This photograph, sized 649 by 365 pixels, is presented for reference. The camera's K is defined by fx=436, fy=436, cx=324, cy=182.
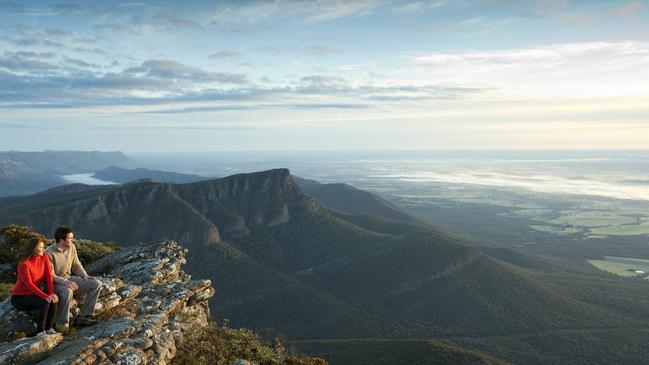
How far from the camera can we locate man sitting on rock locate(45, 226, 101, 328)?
53.6 ft

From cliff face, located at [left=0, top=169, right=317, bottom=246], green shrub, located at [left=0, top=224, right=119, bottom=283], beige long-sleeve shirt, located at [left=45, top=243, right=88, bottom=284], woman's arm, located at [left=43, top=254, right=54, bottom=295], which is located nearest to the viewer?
woman's arm, located at [left=43, top=254, right=54, bottom=295]

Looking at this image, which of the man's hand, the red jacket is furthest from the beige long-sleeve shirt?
the red jacket

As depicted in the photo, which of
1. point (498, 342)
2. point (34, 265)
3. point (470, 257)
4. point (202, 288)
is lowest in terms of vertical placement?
point (498, 342)

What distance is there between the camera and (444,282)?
398 ft

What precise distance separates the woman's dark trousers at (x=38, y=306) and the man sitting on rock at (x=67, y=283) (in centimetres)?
46

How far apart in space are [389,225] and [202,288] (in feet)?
499

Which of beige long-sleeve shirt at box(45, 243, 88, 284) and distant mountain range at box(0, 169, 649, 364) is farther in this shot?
distant mountain range at box(0, 169, 649, 364)

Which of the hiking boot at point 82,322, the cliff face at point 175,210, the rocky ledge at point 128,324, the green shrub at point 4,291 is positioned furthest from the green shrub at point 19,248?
the cliff face at point 175,210

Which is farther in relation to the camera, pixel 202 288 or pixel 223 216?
pixel 223 216

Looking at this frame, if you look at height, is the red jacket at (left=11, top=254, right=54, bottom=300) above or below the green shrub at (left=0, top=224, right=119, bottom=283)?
above

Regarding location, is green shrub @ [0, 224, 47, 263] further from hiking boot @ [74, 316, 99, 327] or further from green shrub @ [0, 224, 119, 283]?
hiking boot @ [74, 316, 99, 327]

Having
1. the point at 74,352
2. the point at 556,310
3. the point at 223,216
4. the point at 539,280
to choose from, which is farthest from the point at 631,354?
the point at 223,216

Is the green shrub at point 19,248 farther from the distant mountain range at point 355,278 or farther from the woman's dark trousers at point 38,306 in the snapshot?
the distant mountain range at point 355,278

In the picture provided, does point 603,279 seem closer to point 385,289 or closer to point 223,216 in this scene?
point 385,289
